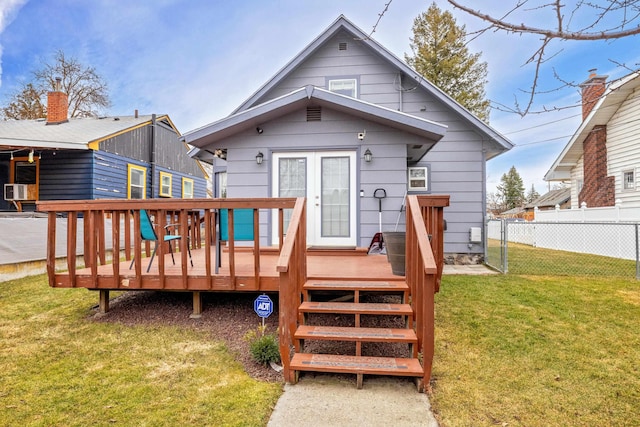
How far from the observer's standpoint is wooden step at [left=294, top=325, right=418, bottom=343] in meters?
2.85

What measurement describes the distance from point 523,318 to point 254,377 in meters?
3.35

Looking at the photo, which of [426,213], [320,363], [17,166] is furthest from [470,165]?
[17,166]

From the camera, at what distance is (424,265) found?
2574 millimetres

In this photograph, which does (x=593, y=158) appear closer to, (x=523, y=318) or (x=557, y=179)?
(x=557, y=179)

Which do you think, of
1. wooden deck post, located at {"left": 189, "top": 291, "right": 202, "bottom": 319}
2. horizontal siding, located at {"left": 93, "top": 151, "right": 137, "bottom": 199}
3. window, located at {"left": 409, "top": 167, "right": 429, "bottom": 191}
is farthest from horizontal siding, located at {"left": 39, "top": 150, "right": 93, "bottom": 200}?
window, located at {"left": 409, "top": 167, "right": 429, "bottom": 191}

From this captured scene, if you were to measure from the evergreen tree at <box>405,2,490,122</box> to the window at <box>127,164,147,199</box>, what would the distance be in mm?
12270

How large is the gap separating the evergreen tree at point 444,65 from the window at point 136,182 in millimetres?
12270

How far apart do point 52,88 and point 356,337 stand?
22.8m

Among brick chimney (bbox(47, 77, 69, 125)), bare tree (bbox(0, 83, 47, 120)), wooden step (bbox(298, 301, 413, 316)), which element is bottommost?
wooden step (bbox(298, 301, 413, 316))

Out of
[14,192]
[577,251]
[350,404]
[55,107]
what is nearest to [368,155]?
[350,404]

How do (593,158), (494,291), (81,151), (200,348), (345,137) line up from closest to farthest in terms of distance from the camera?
(200,348), (494,291), (345,137), (81,151), (593,158)

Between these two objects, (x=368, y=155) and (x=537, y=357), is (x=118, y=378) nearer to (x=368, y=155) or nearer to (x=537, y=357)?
(x=537, y=357)

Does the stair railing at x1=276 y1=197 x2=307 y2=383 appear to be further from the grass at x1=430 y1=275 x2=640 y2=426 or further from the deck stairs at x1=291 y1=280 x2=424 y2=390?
the grass at x1=430 y1=275 x2=640 y2=426

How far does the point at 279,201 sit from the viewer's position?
367cm
